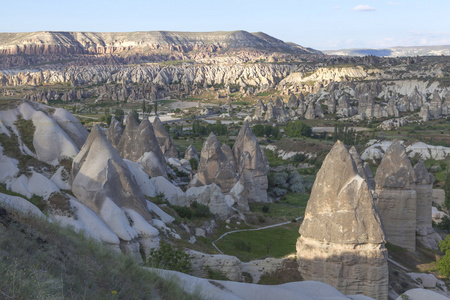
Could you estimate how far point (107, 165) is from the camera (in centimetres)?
1886

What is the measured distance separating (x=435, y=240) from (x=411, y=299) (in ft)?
45.4

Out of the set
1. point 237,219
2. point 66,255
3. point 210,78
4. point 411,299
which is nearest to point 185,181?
point 237,219

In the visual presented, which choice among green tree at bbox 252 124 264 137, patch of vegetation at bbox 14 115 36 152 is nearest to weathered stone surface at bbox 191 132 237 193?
patch of vegetation at bbox 14 115 36 152

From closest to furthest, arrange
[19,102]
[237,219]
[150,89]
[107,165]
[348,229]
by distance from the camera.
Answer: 1. [348,229]
2. [107,165]
3. [19,102]
4. [237,219]
5. [150,89]

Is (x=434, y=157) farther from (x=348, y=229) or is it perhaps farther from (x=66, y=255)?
(x=66, y=255)

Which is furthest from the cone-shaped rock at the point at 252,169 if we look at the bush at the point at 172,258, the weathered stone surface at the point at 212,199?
the bush at the point at 172,258

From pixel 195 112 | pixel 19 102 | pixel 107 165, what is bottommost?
pixel 195 112

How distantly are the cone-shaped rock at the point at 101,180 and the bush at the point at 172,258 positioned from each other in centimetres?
294

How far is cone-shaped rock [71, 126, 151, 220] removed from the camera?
715 inches

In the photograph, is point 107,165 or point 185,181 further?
point 185,181

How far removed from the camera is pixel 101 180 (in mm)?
18375

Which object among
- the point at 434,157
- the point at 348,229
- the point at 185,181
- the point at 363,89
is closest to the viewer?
the point at 348,229

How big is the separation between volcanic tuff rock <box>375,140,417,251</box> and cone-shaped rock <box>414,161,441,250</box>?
1.67 m

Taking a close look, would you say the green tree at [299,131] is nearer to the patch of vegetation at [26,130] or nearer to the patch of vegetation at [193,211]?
the patch of vegetation at [193,211]
